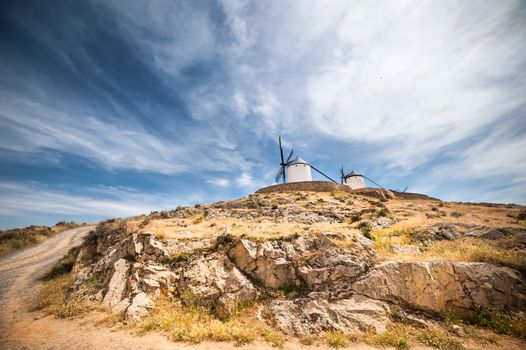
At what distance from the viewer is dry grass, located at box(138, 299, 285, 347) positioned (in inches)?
395

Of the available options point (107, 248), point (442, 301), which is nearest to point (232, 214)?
point (107, 248)

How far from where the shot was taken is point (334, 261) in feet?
46.4

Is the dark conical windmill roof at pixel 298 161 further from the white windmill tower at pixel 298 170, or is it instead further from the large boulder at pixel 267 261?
the large boulder at pixel 267 261

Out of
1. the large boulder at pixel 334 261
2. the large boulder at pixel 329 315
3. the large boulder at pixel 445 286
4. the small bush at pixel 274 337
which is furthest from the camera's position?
the large boulder at pixel 334 261

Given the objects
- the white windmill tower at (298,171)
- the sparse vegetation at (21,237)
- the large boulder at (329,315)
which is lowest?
the large boulder at (329,315)

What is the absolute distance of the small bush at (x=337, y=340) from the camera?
31.8 feet

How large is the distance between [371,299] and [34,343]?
15957 mm

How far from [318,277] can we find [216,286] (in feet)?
19.9

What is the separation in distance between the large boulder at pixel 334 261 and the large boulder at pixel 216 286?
3.65m

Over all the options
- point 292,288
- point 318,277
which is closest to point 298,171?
point 318,277

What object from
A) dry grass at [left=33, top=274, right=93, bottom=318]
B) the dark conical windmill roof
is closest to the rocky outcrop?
dry grass at [left=33, top=274, right=93, bottom=318]

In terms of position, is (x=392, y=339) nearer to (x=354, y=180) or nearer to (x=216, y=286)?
(x=216, y=286)

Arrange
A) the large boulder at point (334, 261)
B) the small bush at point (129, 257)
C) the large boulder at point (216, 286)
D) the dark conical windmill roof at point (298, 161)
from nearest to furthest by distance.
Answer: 1. the large boulder at point (216, 286)
2. the large boulder at point (334, 261)
3. the small bush at point (129, 257)
4. the dark conical windmill roof at point (298, 161)

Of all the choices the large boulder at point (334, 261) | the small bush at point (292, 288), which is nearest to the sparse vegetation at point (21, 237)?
the small bush at point (292, 288)
